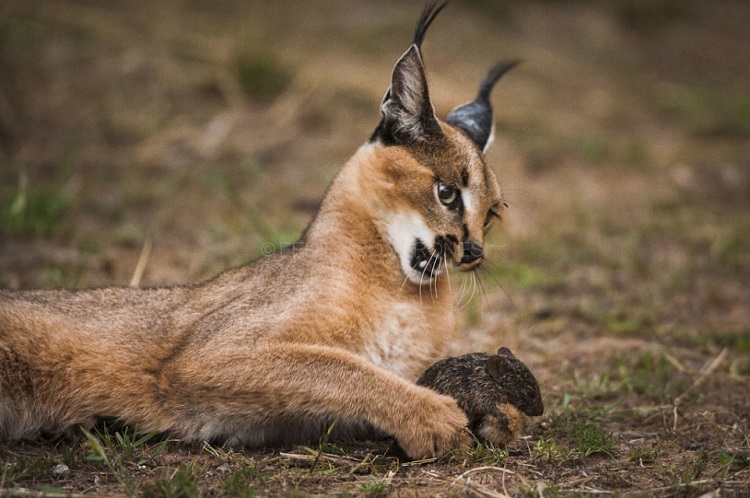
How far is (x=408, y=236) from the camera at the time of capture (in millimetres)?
4363

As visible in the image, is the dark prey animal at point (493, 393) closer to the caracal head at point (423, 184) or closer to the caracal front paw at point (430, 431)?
the caracal front paw at point (430, 431)

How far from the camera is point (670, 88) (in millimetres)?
13609

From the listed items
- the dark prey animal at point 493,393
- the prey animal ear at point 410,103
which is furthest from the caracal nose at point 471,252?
the prey animal ear at point 410,103

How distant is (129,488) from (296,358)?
91cm

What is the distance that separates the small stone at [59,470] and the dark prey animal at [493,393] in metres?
1.68

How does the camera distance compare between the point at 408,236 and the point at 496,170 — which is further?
the point at 496,170

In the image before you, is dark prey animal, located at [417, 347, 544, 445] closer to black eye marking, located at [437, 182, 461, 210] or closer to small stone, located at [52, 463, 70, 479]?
black eye marking, located at [437, 182, 461, 210]

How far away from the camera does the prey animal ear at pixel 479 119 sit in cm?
491

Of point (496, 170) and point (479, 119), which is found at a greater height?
point (479, 119)

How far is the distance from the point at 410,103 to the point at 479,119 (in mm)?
788

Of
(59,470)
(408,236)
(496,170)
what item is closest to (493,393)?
(408,236)

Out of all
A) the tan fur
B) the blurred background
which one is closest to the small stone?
the tan fur

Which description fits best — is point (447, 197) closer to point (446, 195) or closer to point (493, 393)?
point (446, 195)

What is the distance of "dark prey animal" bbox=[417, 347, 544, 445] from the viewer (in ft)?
13.1
